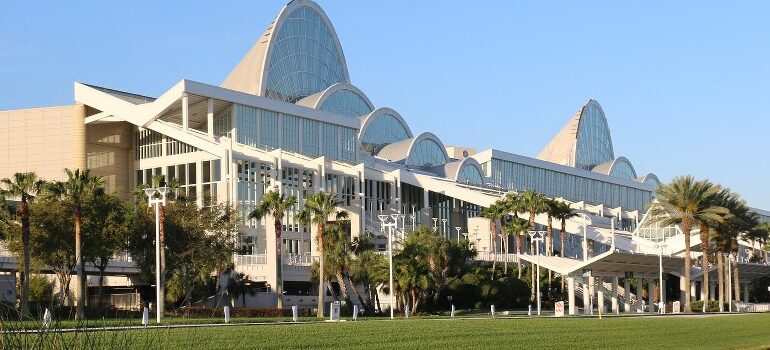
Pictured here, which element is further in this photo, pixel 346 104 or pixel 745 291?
pixel 346 104

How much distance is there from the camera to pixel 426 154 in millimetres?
121062

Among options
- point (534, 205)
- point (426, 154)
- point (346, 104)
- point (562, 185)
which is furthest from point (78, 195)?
point (562, 185)

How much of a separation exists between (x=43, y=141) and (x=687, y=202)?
51503 mm

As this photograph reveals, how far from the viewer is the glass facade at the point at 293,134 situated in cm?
9225

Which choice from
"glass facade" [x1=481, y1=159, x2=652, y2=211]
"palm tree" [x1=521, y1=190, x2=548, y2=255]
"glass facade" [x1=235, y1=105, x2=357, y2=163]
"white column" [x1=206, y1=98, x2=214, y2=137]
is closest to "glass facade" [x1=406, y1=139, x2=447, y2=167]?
"glass facade" [x1=481, y1=159, x2=652, y2=211]

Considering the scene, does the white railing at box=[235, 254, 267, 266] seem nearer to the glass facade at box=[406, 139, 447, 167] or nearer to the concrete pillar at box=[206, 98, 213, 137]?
the concrete pillar at box=[206, 98, 213, 137]

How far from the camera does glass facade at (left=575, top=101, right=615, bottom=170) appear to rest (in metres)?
163

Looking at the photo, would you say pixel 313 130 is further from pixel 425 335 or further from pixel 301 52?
pixel 425 335

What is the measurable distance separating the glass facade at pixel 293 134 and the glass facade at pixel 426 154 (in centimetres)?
1512

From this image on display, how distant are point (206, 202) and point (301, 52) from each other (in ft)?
133

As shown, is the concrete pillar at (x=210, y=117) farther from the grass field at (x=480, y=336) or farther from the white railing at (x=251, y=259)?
the grass field at (x=480, y=336)

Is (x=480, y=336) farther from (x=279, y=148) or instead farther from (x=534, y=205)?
(x=534, y=205)

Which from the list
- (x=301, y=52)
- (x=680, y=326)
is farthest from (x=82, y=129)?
(x=680, y=326)

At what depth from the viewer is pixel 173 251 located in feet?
210
